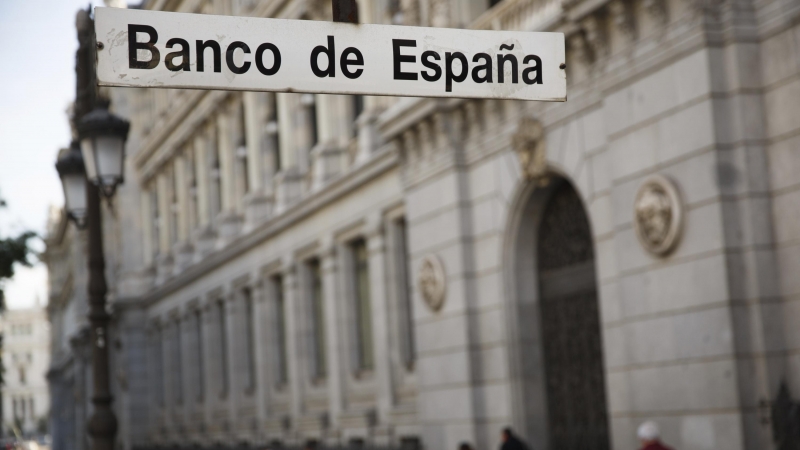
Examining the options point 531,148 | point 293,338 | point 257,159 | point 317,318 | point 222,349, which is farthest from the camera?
point 222,349

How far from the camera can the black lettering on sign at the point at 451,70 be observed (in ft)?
17.4

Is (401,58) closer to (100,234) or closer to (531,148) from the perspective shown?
(100,234)

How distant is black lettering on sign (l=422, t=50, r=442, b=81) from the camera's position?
207 inches

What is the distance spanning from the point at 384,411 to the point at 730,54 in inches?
511

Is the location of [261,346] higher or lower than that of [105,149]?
lower

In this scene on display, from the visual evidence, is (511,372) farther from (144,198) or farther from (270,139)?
(144,198)

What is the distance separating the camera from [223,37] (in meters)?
5.05

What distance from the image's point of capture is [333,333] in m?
28.1

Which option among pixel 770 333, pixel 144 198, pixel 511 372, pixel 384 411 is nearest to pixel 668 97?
pixel 770 333

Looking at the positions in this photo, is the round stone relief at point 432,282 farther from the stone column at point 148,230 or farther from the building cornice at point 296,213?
the stone column at point 148,230

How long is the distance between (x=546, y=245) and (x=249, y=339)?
59.3 ft

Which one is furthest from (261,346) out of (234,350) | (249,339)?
(234,350)

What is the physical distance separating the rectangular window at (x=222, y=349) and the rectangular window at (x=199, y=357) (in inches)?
92.9

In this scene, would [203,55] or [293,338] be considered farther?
[293,338]
